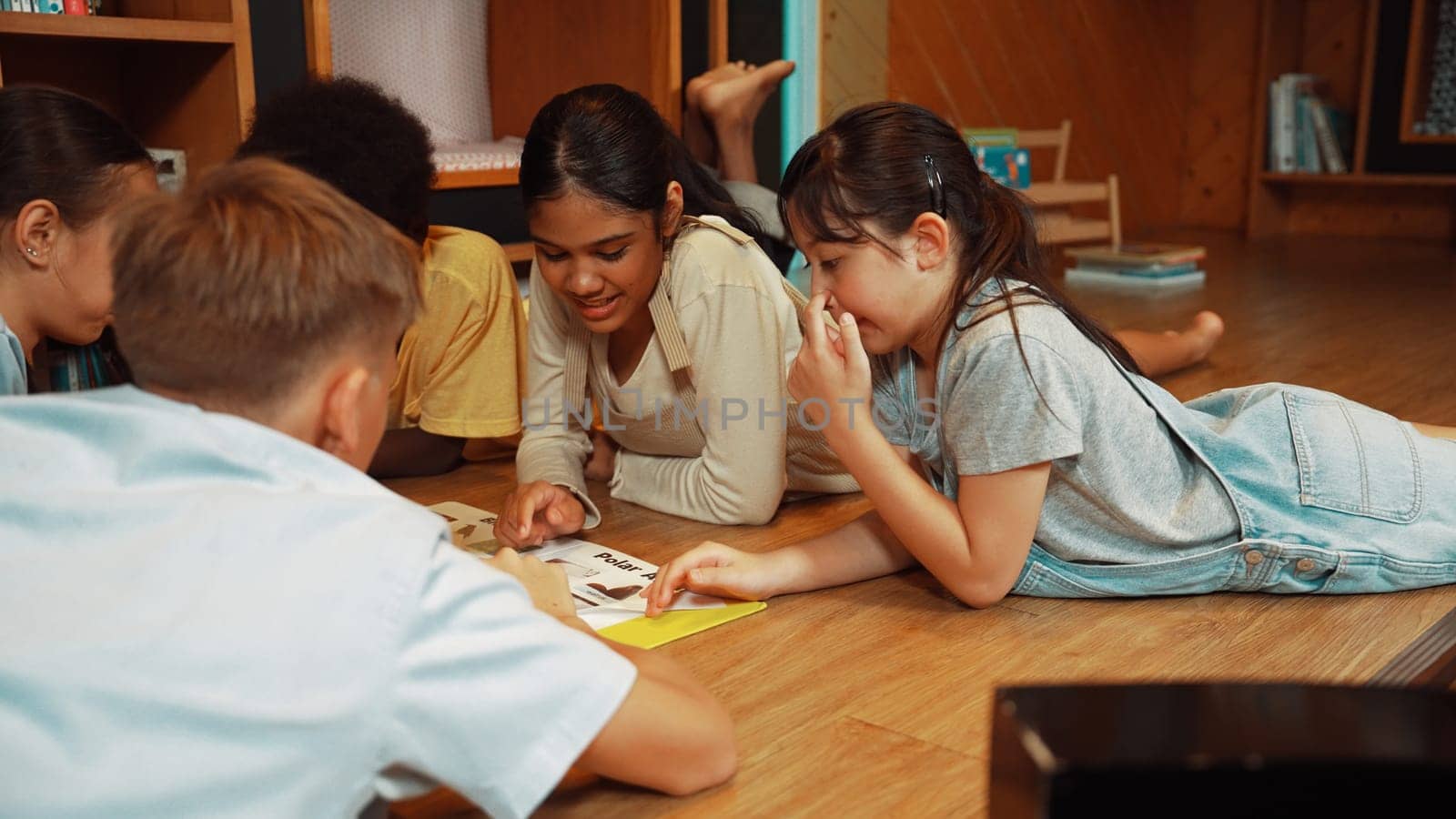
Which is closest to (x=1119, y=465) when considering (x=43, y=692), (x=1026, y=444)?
(x=1026, y=444)

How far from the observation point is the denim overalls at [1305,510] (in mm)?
1278

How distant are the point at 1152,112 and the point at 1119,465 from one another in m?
4.16

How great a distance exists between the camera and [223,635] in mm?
662

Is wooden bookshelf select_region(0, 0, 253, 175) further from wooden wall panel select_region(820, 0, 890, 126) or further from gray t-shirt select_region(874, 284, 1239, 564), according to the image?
wooden wall panel select_region(820, 0, 890, 126)

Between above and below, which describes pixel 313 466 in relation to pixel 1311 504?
above

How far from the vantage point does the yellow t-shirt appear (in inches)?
68.5

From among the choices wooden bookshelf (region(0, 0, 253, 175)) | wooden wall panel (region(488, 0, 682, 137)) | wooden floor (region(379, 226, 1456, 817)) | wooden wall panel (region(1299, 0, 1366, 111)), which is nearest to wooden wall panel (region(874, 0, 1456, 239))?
wooden wall panel (region(1299, 0, 1366, 111))

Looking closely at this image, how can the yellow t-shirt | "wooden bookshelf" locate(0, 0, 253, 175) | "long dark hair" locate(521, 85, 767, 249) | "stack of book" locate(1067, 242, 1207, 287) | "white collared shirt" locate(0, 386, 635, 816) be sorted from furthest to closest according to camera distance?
1. "stack of book" locate(1067, 242, 1207, 287)
2. "wooden bookshelf" locate(0, 0, 253, 175)
3. the yellow t-shirt
4. "long dark hair" locate(521, 85, 767, 249)
5. "white collared shirt" locate(0, 386, 635, 816)

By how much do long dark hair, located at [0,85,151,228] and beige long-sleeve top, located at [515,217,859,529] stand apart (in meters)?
0.51

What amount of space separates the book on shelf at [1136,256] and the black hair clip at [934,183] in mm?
2641

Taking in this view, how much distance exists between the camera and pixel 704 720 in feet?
2.88

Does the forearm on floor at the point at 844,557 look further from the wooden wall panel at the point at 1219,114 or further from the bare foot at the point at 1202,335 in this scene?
the wooden wall panel at the point at 1219,114

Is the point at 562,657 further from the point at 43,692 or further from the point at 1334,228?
the point at 1334,228

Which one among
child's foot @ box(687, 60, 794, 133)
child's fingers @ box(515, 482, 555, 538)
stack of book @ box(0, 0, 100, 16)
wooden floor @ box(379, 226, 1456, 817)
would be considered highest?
stack of book @ box(0, 0, 100, 16)
